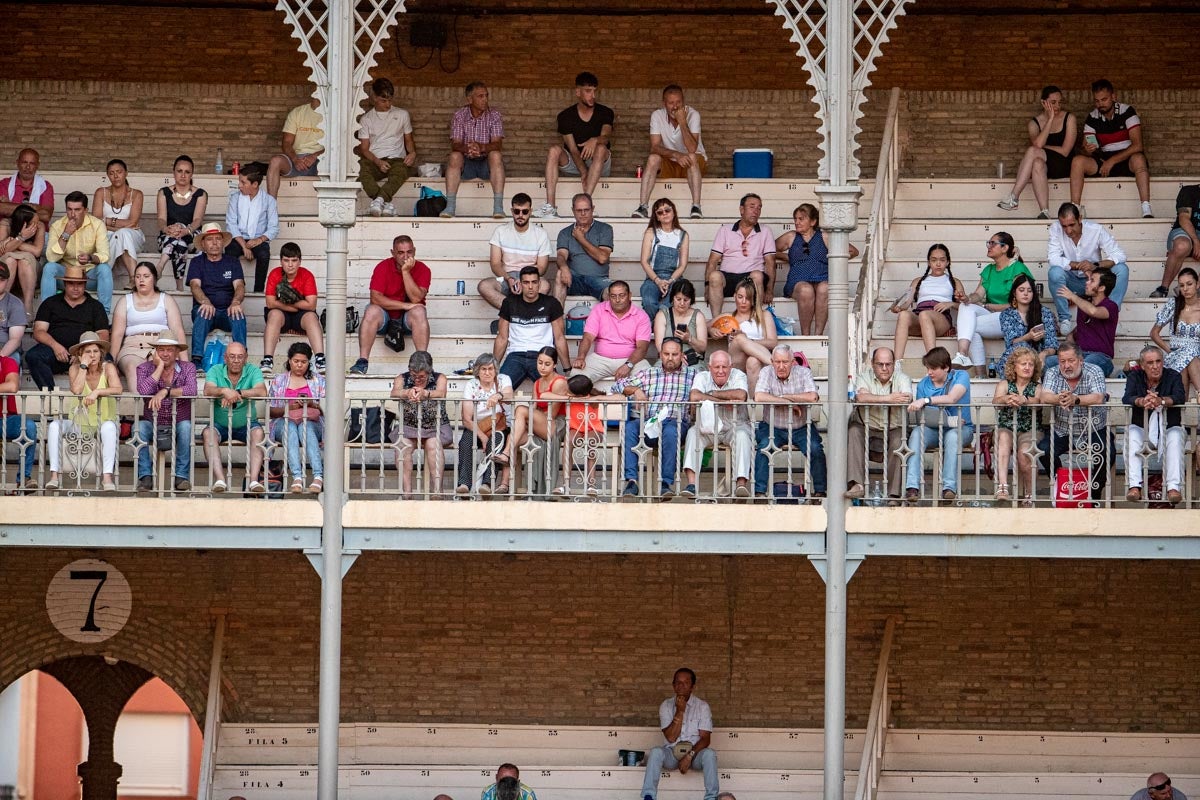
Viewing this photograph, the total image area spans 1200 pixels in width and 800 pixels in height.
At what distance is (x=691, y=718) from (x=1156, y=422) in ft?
16.0

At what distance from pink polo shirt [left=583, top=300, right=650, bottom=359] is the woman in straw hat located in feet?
12.2

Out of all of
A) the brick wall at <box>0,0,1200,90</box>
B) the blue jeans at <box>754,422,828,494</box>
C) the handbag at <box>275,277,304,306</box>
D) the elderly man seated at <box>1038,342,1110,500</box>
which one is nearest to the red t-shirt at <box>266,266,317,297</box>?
the handbag at <box>275,277,304,306</box>

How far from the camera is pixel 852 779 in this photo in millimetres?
17375

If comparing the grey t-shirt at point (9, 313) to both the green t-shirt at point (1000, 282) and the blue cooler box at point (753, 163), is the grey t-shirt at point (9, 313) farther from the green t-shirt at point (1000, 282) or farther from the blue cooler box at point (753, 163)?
the green t-shirt at point (1000, 282)

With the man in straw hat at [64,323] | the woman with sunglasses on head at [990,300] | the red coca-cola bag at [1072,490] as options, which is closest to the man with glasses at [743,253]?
the woman with sunglasses on head at [990,300]

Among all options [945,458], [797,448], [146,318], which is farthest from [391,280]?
[945,458]

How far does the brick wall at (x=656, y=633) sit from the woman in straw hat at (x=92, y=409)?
3691 millimetres

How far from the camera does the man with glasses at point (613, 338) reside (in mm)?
16219

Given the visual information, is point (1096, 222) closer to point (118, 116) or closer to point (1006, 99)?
point (1006, 99)

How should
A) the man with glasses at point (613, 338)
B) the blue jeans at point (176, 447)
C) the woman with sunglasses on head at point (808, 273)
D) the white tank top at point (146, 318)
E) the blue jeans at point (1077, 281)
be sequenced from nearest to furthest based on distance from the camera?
the blue jeans at point (176, 447) → the man with glasses at point (613, 338) → the white tank top at point (146, 318) → the blue jeans at point (1077, 281) → the woman with sunglasses on head at point (808, 273)

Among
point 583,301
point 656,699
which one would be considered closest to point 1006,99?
point 583,301

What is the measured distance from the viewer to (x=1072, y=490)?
569 inches

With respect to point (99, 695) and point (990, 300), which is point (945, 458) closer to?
point (990, 300)

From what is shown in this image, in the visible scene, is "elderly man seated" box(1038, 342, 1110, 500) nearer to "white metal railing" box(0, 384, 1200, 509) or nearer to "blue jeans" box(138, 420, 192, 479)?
"white metal railing" box(0, 384, 1200, 509)
